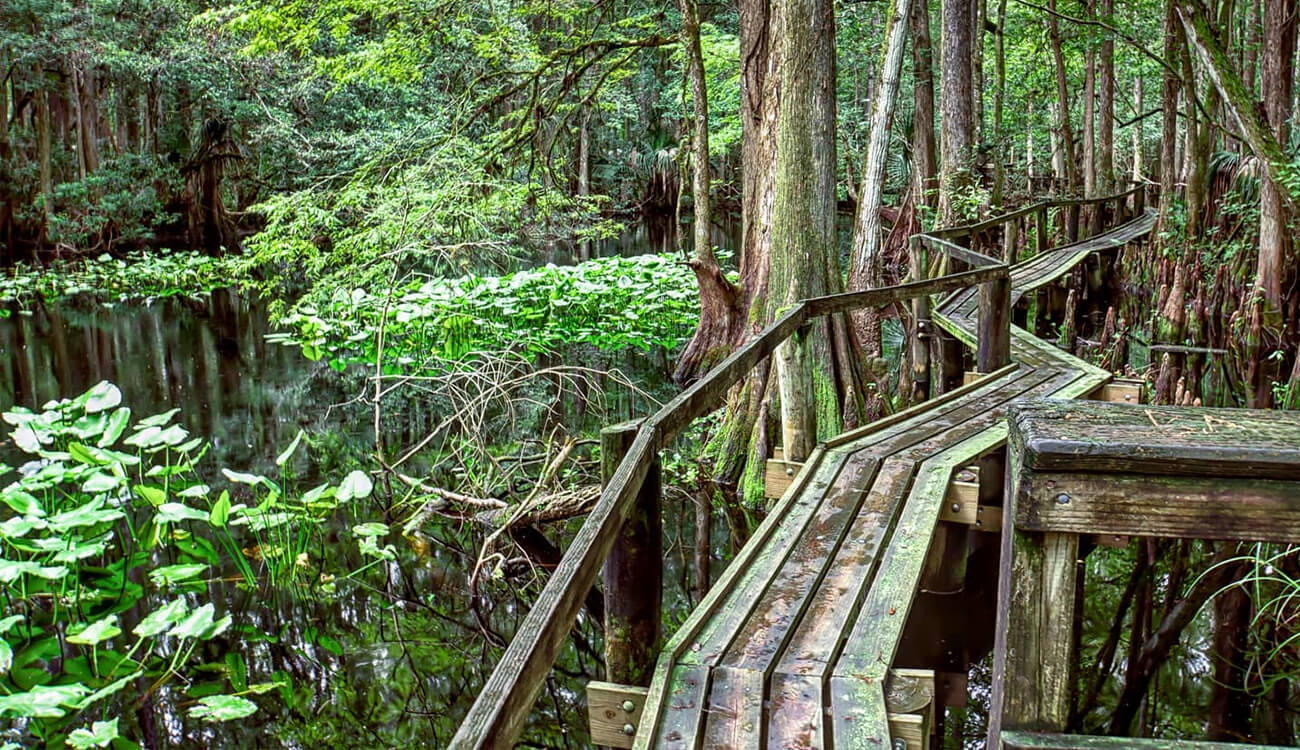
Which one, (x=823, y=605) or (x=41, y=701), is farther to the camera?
(x=41, y=701)

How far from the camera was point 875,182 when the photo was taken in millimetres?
A: 10773

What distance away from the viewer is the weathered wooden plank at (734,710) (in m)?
2.84

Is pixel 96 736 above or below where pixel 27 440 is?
below

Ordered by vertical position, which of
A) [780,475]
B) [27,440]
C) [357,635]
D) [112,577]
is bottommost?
[357,635]

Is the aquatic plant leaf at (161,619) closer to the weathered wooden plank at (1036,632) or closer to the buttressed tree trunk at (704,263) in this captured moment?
the weathered wooden plank at (1036,632)

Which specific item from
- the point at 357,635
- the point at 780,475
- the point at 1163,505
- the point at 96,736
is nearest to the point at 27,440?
the point at 357,635

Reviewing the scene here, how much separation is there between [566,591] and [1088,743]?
103 cm

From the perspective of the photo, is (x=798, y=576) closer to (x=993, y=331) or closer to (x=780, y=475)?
(x=780, y=475)

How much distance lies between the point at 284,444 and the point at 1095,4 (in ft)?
52.3

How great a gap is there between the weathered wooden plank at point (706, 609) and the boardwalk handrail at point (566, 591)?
536mm

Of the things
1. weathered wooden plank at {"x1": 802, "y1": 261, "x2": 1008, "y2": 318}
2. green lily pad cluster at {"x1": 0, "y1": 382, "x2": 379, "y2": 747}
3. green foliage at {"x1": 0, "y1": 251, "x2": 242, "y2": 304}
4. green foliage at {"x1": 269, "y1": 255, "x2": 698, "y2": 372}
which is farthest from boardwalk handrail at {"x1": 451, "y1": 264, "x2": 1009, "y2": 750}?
green foliage at {"x1": 0, "y1": 251, "x2": 242, "y2": 304}

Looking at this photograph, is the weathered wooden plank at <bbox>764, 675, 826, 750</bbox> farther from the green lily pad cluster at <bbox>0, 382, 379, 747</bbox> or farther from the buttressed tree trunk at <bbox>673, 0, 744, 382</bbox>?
the buttressed tree trunk at <bbox>673, 0, 744, 382</bbox>

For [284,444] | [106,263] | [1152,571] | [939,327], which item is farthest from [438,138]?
[106,263]

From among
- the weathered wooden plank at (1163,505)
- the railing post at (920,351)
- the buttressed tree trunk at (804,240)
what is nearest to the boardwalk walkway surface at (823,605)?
the buttressed tree trunk at (804,240)
